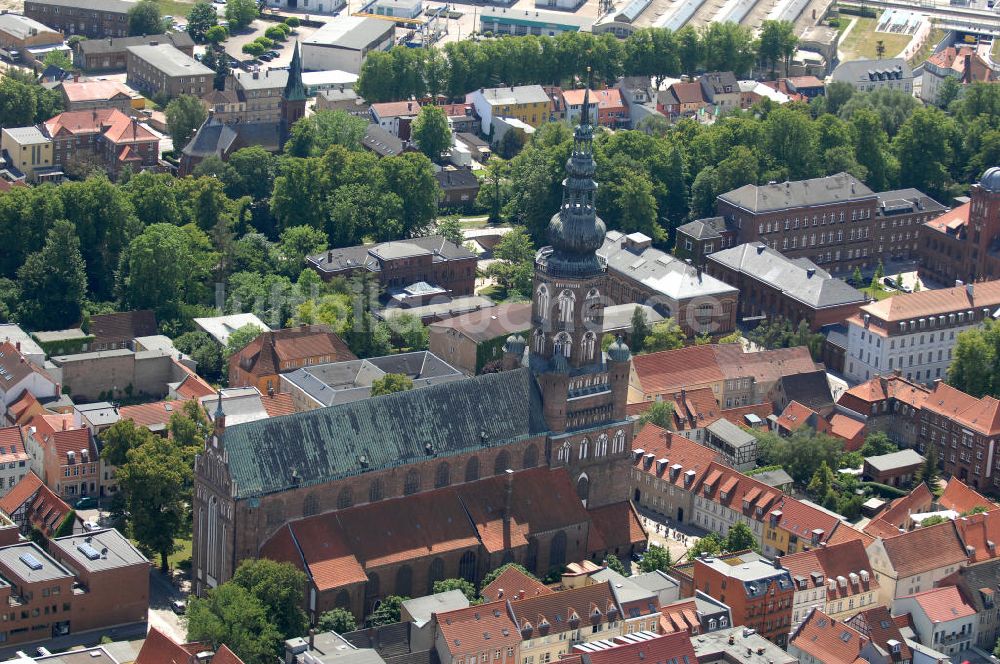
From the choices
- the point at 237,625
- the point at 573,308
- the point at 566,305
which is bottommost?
the point at 237,625

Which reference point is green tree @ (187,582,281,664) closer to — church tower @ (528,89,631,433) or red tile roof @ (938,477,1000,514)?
church tower @ (528,89,631,433)

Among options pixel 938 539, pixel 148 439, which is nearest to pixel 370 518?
pixel 148 439

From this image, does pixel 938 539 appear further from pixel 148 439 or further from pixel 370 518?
pixel 148 439

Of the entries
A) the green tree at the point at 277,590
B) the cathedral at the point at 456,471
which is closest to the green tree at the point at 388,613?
the cathedral at the point at 456,471

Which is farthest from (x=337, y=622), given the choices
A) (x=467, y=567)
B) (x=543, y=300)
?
(x=543, y=300)

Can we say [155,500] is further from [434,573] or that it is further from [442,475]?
[434,573]

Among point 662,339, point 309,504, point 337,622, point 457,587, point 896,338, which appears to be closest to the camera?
point 337,622
